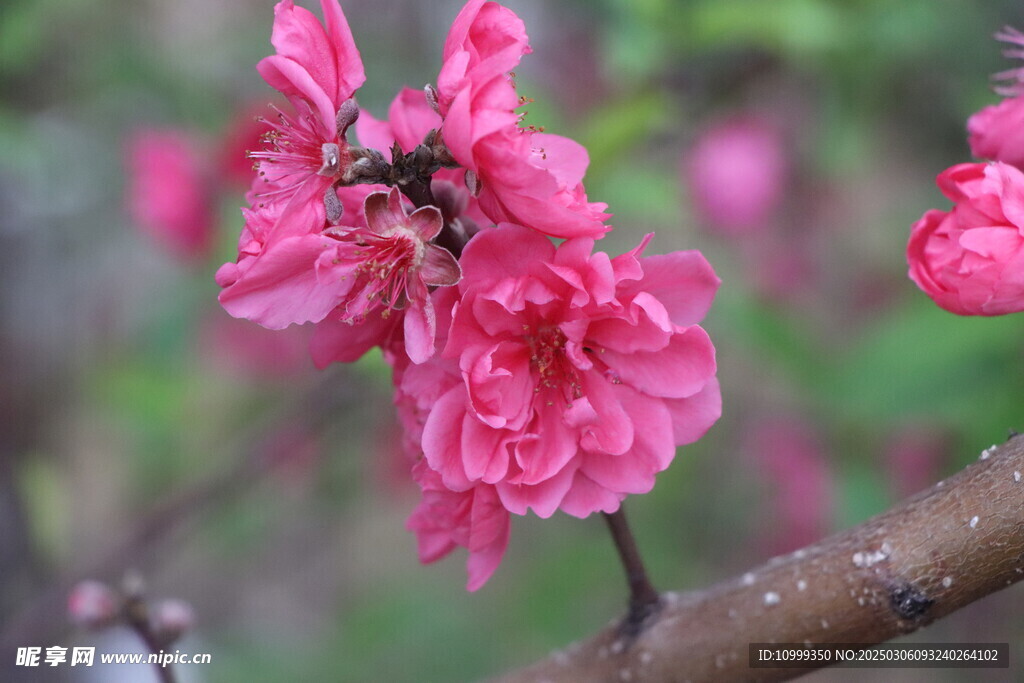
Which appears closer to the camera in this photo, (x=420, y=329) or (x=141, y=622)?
(x=420, y=329)

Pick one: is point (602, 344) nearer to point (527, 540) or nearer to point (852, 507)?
point (852, 507)

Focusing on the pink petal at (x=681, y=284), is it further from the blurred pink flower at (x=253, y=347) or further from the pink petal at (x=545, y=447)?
the blurred pink flower at (x=253, y=347)

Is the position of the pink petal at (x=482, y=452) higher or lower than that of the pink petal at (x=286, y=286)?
lower

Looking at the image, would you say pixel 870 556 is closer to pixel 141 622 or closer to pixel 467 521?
pixel 467 521

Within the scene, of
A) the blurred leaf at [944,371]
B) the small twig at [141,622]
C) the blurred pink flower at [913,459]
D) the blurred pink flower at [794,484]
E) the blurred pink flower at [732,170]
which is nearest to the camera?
the small twig at [141,622]

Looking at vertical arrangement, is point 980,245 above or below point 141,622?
above

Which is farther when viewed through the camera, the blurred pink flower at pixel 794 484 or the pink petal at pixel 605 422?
the blurred pink flower at pixel 794 484

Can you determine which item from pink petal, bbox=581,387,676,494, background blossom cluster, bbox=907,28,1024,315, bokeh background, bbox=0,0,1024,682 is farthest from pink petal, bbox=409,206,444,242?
bokeh background, bbox=0,0,1024,682

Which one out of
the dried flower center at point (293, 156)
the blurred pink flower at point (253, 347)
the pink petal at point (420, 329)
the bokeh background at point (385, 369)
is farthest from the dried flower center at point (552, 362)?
the blurred pink flower at point (253, 347)

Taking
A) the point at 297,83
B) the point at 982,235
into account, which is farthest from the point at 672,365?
the point at 297,83
